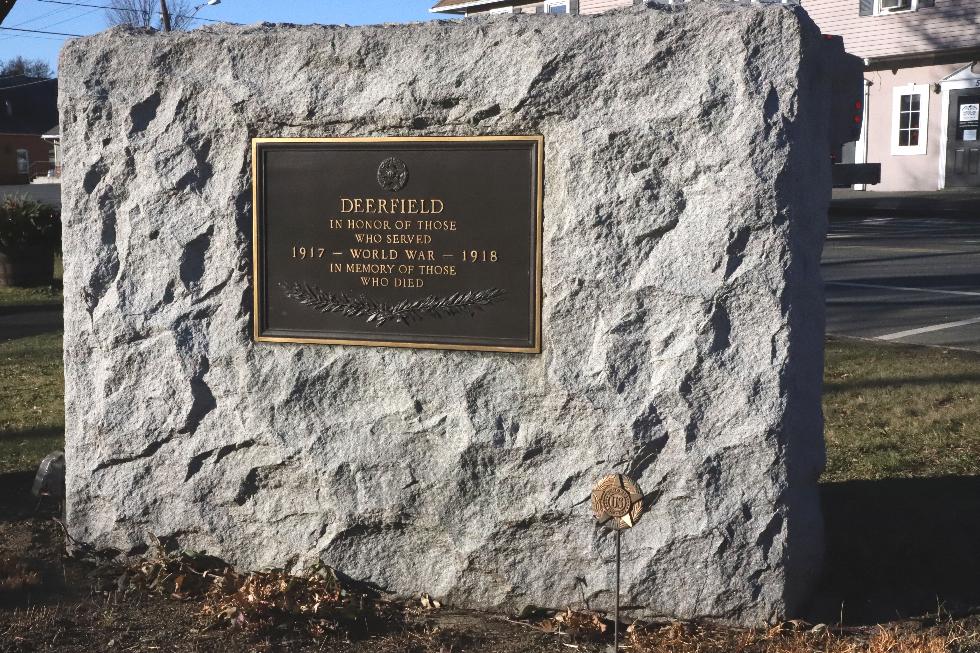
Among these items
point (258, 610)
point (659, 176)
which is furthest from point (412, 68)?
point (258, 610)

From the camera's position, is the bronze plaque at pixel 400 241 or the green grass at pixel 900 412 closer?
the bronze plaque at pixel 400 241

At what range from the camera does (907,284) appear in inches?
440

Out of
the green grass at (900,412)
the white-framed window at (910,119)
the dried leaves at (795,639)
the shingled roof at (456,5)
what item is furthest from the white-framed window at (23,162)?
the dried leaves at (795,639)

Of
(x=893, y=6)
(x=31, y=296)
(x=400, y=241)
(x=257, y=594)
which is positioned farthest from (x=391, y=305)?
(x=893, y=6)

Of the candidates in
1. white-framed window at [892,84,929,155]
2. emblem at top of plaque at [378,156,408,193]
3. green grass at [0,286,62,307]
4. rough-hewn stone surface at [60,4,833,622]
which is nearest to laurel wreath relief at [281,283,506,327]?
rough-hewn stone surface at [60,4,833,622]

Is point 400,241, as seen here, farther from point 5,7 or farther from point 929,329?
point 929,329

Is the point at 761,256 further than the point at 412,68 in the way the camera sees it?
No

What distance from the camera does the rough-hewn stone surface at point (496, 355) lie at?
11.3 ft

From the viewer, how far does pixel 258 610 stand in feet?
12.0

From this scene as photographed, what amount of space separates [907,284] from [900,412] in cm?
540

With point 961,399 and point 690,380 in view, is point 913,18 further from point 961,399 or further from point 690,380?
point 690,380

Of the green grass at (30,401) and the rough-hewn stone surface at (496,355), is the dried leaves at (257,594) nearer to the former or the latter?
the rough-hewn stone surface at (496,355)

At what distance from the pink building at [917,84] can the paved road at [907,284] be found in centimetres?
744

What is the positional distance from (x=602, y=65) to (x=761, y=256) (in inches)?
32.0
